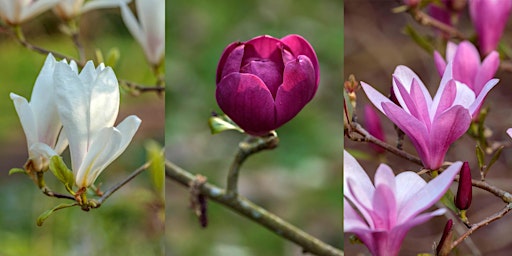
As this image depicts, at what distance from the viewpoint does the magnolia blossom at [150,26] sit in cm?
54

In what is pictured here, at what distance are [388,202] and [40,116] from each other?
228mm

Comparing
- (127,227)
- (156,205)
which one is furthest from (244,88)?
(127,227)

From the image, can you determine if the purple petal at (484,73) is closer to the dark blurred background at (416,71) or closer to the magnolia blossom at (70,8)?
the magnolia blossom at (70,8)

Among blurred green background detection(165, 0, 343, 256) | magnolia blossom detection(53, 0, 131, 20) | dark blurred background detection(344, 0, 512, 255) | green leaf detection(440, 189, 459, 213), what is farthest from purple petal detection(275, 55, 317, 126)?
blurred green background detection(165, 0, 343, 256)

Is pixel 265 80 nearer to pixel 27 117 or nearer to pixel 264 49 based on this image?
pixel 264 49

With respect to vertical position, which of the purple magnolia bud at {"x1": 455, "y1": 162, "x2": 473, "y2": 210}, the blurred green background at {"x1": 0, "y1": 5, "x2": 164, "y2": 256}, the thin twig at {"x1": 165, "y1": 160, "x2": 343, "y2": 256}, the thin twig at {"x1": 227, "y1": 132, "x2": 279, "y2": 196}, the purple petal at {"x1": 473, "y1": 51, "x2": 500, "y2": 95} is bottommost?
the blurred green background at {"x1": 0, "y1": 5, "x2": 164, "y2": 256}

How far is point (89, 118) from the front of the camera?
0.43 m

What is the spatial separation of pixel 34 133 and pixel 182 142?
85 cm

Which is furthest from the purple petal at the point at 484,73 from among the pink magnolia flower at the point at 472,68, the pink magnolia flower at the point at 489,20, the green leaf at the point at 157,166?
the green leaf at the point at 157,166

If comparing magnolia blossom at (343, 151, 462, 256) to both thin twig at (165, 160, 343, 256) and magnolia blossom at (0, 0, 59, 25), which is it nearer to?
thin twig at (165, 160, 343, 256)

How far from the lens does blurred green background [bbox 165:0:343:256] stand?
46.9 inches

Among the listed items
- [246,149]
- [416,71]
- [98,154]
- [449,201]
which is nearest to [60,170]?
[98,154]

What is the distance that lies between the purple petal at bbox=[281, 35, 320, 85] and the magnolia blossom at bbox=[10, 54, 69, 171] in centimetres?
14

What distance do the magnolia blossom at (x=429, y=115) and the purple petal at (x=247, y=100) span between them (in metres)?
0.06
